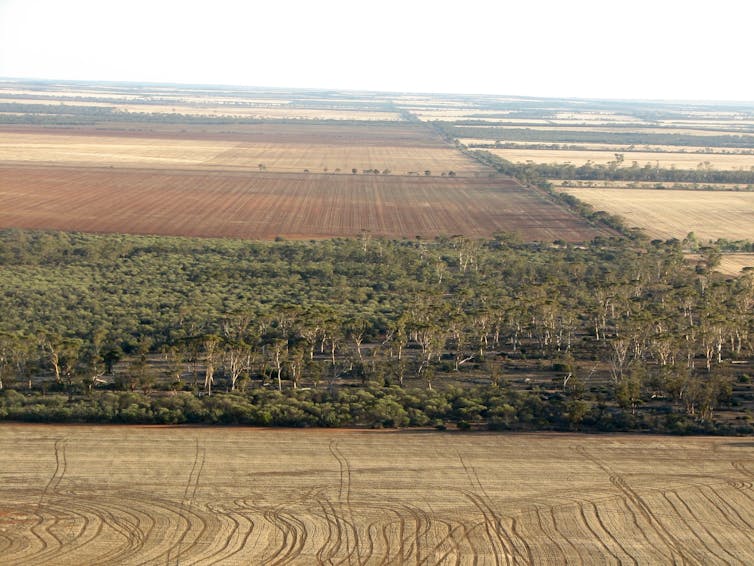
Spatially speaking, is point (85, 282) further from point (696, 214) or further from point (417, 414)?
point (696, 214)

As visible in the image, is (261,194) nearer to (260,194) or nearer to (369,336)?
(260,194)

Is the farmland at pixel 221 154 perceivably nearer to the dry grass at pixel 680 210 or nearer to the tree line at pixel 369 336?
the dry grass at pixel 680 210

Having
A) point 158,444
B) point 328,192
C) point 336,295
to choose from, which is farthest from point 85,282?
point 328,192

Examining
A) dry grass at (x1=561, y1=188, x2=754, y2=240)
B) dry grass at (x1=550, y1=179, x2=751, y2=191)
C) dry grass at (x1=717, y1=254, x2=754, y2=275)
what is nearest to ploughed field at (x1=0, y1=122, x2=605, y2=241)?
dry grass at (x1=561, y1=188, x2=754, y2=240)

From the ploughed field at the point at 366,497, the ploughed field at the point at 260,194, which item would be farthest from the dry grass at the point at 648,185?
the ploughed field at the point at 366,497

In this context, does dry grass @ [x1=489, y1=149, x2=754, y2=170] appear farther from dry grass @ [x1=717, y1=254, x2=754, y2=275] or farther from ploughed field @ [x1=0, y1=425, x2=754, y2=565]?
ploughed field @ [x1=0, y1=425, x2=754, y2=565]

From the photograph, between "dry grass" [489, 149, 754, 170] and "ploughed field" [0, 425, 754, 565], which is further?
"dry grass" [489, 149, 754, 170]
